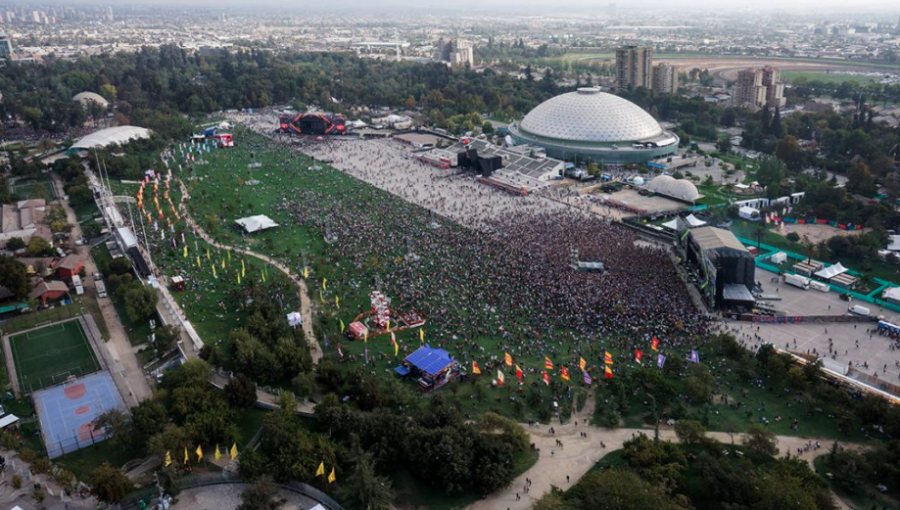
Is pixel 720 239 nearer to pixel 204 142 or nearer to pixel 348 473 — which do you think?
pixel 348 473

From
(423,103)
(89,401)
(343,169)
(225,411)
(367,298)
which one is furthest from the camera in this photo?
(423,103)

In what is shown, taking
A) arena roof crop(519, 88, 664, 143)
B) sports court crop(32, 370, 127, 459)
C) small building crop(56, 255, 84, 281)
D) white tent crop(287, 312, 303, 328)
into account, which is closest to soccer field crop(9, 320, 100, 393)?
sports court crop(32, 370, 127, 459)

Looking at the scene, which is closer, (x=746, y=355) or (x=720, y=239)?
(x=746, y=355)

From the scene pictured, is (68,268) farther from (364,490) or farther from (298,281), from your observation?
(364,490)

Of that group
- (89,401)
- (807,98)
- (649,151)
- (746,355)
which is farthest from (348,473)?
(807,98)

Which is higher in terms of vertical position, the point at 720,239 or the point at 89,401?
the point at 720,239

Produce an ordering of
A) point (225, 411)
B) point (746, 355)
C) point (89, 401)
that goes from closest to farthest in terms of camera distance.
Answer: point (225, 411), point (89, 401), point (746, 355)

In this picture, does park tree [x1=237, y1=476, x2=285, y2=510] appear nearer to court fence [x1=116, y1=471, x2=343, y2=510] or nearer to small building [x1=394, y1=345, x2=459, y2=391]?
court fence [x1=116, y1=471, x2=343, y2=510]
